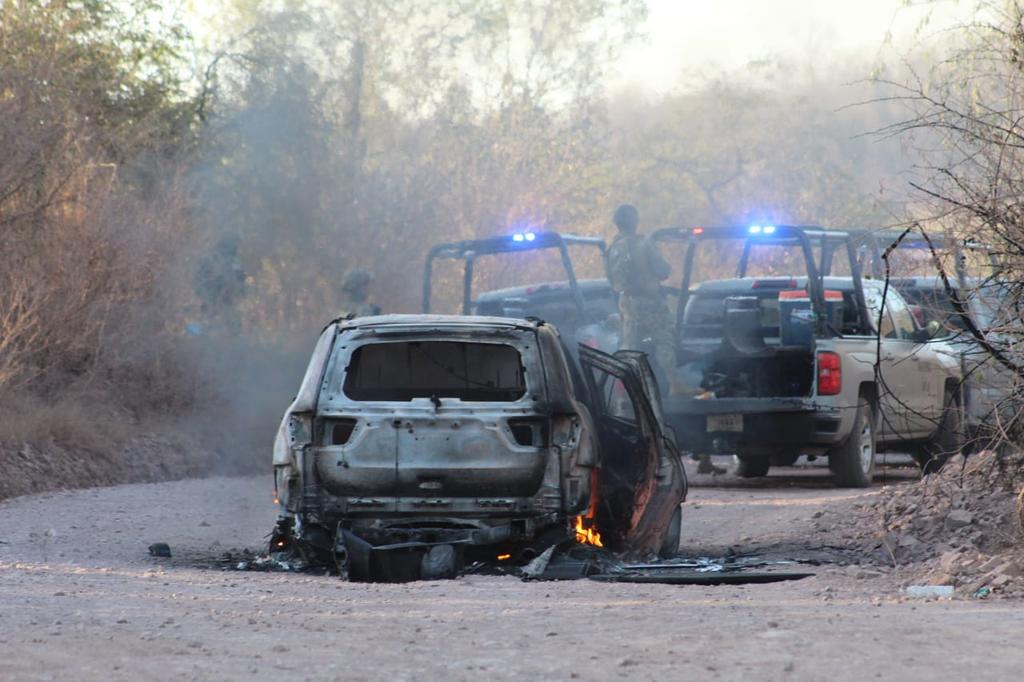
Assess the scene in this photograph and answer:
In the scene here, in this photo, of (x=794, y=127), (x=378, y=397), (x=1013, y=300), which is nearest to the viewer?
(x=1013, y=300)

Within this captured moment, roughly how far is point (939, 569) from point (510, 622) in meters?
2.79

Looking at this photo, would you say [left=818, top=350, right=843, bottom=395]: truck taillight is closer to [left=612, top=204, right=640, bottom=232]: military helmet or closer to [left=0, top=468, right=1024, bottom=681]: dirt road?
[left=612, top=204, right=640, bottom=232]: military helmet

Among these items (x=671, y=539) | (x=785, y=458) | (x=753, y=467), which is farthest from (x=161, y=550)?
(x=753, y=467)

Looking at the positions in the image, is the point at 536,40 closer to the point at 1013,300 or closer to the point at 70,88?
the point at 70,88

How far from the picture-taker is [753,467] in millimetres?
18547

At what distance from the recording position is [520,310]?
61.8 ft

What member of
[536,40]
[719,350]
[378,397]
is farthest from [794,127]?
[378,397]

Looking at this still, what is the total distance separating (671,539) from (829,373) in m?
5.42

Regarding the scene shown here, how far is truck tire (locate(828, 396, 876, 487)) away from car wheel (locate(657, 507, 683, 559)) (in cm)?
566

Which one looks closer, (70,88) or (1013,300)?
(1013,300)

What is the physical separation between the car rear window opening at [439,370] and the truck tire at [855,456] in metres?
5.69

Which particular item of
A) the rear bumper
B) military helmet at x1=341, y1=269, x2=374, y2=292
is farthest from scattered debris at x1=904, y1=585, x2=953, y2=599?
military helmet at x1=341, y1=269, x2=374, y2=292

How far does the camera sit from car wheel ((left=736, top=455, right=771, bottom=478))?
18312 mm

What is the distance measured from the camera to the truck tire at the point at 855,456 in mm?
16062
